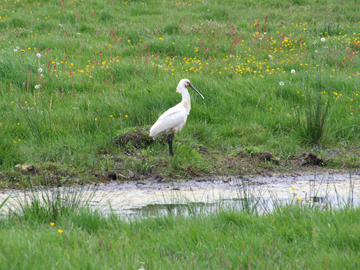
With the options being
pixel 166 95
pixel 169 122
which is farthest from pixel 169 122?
pixel 166 95

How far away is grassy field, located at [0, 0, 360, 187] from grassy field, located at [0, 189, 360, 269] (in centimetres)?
140

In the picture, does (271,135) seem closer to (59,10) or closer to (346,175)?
(346,175)

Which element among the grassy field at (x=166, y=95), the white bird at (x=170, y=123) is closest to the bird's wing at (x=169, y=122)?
the white bird at (x=170, y=123)

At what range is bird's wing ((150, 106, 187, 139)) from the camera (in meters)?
6.00

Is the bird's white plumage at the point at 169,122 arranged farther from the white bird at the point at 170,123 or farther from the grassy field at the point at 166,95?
the grassy field at the point at 166,95

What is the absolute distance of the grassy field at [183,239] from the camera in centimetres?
271

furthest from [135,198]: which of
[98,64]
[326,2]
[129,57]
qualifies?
[326,2]

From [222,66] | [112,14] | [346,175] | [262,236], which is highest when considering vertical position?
[112,14]

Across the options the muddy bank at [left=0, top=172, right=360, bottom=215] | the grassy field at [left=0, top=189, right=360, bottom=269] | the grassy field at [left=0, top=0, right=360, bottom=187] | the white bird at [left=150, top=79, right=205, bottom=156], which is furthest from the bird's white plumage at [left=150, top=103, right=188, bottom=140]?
the grassy field at [left=0, top=189, right=360, bottom=269]

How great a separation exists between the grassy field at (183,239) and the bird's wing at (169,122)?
2308mm

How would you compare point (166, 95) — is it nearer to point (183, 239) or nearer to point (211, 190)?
point (211, 190)

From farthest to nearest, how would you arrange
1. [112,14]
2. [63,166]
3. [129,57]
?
[112,14] → [129,57] → [63,166]

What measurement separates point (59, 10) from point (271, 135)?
8563 mm

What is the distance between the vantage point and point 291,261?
2838mm
